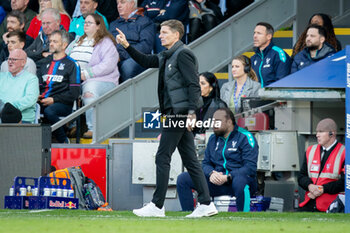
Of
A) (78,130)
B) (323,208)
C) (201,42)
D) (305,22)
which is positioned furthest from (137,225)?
(305,22)

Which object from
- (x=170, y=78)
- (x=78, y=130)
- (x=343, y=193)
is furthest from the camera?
(x=78, y=130)

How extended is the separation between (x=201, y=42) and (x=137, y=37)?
1117 millimetres

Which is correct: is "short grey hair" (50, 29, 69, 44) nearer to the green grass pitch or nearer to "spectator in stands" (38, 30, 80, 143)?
"spectator in stands" (38, 30, 80, 143)

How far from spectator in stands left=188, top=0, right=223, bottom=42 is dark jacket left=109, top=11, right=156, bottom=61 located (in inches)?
31.4

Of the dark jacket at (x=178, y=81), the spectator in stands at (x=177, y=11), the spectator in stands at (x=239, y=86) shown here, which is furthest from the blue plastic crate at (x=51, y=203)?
the spectator in stands at (x=177, y=11)

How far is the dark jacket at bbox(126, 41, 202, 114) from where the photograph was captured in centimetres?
913

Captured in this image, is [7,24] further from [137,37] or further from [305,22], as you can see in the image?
[305,22]

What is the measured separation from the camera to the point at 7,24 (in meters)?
16.3

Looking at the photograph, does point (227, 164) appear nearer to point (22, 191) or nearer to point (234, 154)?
point (234, 154)

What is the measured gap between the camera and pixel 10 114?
13266 mm

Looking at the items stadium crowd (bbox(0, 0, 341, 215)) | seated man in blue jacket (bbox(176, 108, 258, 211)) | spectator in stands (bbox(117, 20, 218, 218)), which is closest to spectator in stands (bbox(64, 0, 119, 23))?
stadium crowd (bbox(0, 0, 341, 215))

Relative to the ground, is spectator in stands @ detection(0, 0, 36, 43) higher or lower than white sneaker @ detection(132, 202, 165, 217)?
higher

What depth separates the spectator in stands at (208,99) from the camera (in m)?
12.4

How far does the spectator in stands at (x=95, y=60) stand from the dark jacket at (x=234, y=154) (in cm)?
306
